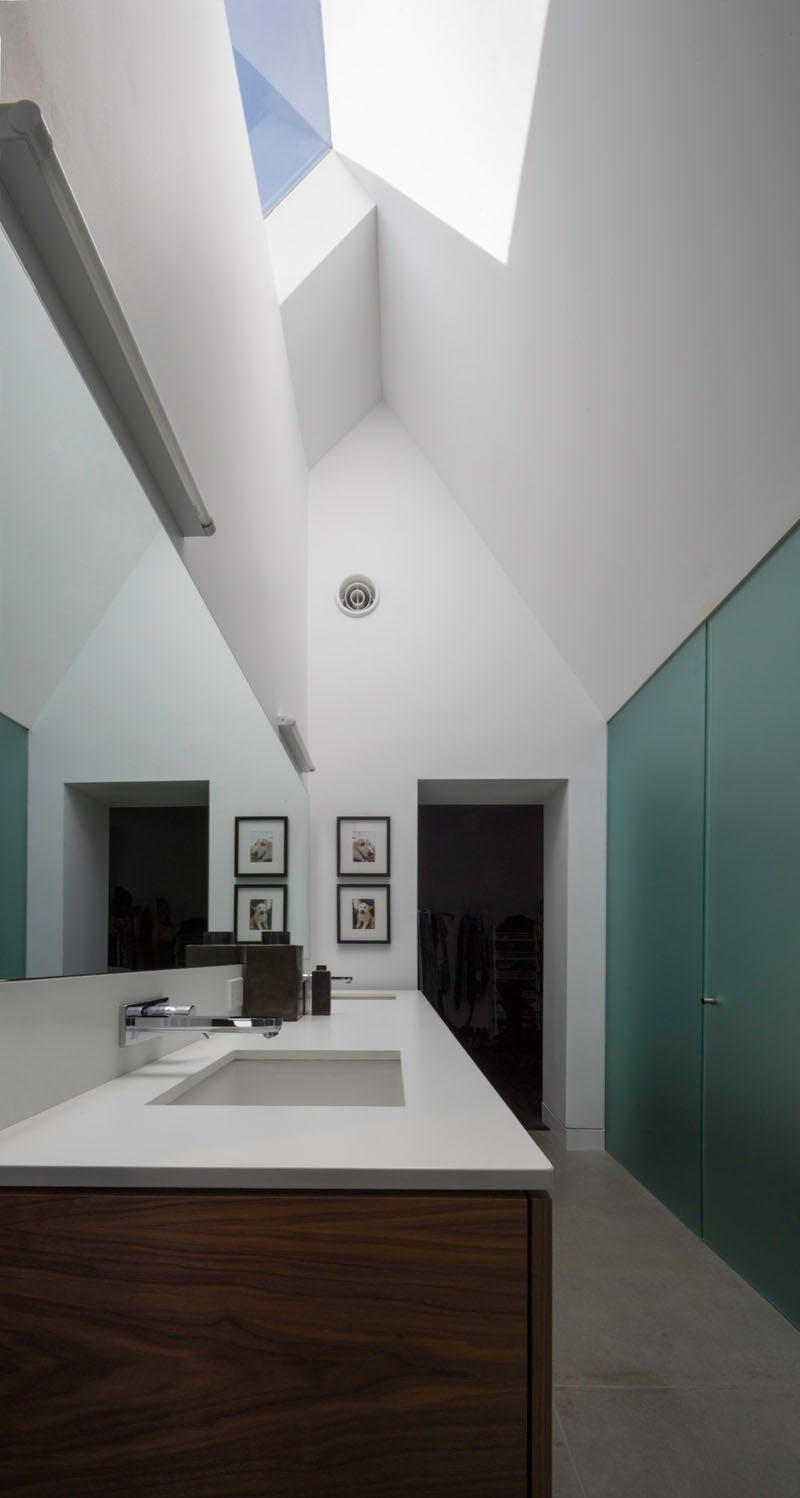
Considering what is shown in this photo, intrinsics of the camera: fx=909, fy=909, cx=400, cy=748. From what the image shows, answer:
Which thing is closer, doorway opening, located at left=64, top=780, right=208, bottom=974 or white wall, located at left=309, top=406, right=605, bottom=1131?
doorway opening, located at left=64, top=780, right=208, bottom=974

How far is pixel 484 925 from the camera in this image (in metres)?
7.75

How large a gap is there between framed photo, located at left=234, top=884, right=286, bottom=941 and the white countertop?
67cm

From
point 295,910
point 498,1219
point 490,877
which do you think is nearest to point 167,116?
point 498,1219

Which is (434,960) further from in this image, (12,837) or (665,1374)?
(12,837)

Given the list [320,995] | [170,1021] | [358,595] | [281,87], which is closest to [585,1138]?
[320,995]

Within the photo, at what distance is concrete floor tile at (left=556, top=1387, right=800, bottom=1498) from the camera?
1.88m

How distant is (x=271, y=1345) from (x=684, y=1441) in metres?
1.52

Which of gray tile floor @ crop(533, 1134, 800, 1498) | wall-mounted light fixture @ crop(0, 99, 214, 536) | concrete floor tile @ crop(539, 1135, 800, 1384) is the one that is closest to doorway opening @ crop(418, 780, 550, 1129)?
concrete floor tile @ crop(539, 1135, 800, 1384)

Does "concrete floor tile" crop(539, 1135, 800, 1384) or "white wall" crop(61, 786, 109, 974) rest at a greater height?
"white wall" crop(61, 786, 109, 974)

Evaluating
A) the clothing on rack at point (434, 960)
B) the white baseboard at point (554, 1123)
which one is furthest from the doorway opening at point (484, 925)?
the white baseboard at point (554, 1123)

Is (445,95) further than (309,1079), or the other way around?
(445,95)

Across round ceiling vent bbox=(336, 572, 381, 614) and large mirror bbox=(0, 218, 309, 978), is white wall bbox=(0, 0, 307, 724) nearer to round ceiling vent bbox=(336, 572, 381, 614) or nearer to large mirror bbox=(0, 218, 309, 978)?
large mirror bbox=(0, 218, 309, 978)

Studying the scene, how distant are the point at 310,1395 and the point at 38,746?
83cm

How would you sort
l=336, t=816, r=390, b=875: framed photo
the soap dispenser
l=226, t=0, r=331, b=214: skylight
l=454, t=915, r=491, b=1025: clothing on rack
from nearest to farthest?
l=226, t=0, r=331, b=214: skylight → the soap dispenser → l=336, t=816, r=390, b=875: framed photo → l=454, t=915, r=491, b=1025: clothing on rack
